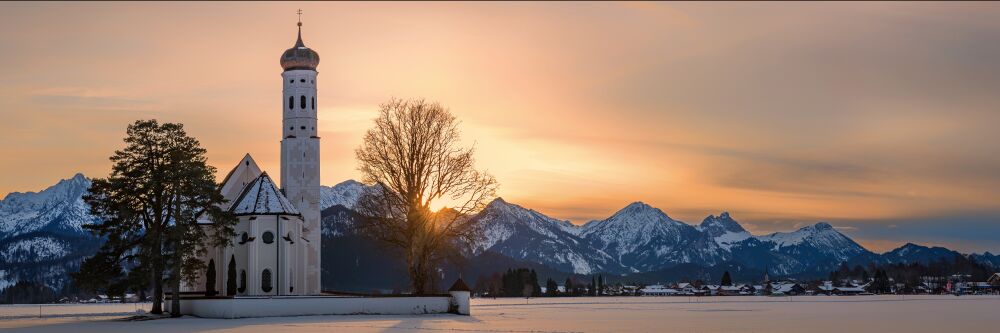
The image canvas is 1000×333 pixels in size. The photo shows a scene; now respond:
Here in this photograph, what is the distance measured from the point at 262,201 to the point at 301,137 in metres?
14.9

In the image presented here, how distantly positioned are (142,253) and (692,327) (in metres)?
32.6

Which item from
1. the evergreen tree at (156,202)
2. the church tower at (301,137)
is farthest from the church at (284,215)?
the evergreen tree at (156,202)

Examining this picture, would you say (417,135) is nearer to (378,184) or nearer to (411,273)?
(378,184)

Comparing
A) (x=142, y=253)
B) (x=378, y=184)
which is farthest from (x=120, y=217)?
(x=378, y=184)

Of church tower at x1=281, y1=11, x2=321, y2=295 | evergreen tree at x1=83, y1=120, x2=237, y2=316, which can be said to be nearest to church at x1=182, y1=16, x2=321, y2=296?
church tower at x1=281, y1=11, x2=321, y2=295

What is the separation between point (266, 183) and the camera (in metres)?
83.8

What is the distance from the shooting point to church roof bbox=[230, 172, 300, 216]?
3231 inches

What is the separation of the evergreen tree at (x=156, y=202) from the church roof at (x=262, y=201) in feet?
47.5

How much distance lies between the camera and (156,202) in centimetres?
6706

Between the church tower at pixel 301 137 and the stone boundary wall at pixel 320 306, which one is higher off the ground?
the church tower at pixel 301 137

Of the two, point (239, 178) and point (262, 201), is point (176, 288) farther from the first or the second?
point (239, 178)

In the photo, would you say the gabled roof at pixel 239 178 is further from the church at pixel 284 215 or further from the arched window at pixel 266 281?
the arched window at pixel 266 281

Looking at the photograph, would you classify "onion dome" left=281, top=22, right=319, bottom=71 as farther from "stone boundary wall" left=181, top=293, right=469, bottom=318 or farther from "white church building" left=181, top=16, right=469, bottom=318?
"stone boundary wall" left=181, top=293, right=469, bottom=318

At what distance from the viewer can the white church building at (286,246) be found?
6700 centimetres
